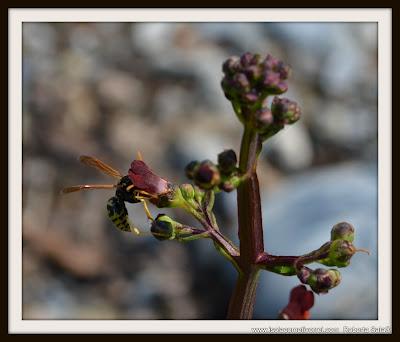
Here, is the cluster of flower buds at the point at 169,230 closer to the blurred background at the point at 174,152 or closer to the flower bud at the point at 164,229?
the flower bud at the point at 164,229

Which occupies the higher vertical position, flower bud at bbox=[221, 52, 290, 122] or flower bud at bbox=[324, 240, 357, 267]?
flower bud at bbox=[221, 52, 290, 122]

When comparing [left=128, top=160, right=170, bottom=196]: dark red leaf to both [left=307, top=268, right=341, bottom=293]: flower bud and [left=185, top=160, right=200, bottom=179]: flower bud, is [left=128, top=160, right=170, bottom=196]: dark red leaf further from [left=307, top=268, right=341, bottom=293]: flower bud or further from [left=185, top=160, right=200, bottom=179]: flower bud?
[left=307, top=268, right=341, bottom=293]: flower bud

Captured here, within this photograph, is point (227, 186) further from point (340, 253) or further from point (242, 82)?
point (340, 253)

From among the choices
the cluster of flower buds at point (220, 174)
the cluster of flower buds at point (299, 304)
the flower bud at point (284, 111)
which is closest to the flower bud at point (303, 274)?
the cluster of flower buds at point (299, 304)

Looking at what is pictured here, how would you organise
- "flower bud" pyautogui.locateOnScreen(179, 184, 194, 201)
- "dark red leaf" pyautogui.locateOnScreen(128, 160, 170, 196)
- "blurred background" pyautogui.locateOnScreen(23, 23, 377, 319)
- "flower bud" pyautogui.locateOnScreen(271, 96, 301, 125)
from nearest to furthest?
"flower bud" pyautogui.locateOnScreen(271, 96, 301, 125) < "flower bud" pyautogui.locateOnScreen(179, 184, 194, 201) < "dark red leaf" pyautogui.locateOnScreen(128, 160, 170, 196) < "blurred background" pyautogui.locateOnScreen(23, 23, 377, 319)

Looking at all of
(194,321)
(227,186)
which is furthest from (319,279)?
(194,321)

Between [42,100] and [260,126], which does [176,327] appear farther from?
[42,100]

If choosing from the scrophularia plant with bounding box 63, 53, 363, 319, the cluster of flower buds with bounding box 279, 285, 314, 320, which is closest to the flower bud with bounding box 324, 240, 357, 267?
the scrophularia plant with bounding box 63, 53, 363, 319

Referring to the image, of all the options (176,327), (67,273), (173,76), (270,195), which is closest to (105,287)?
(67,273)
